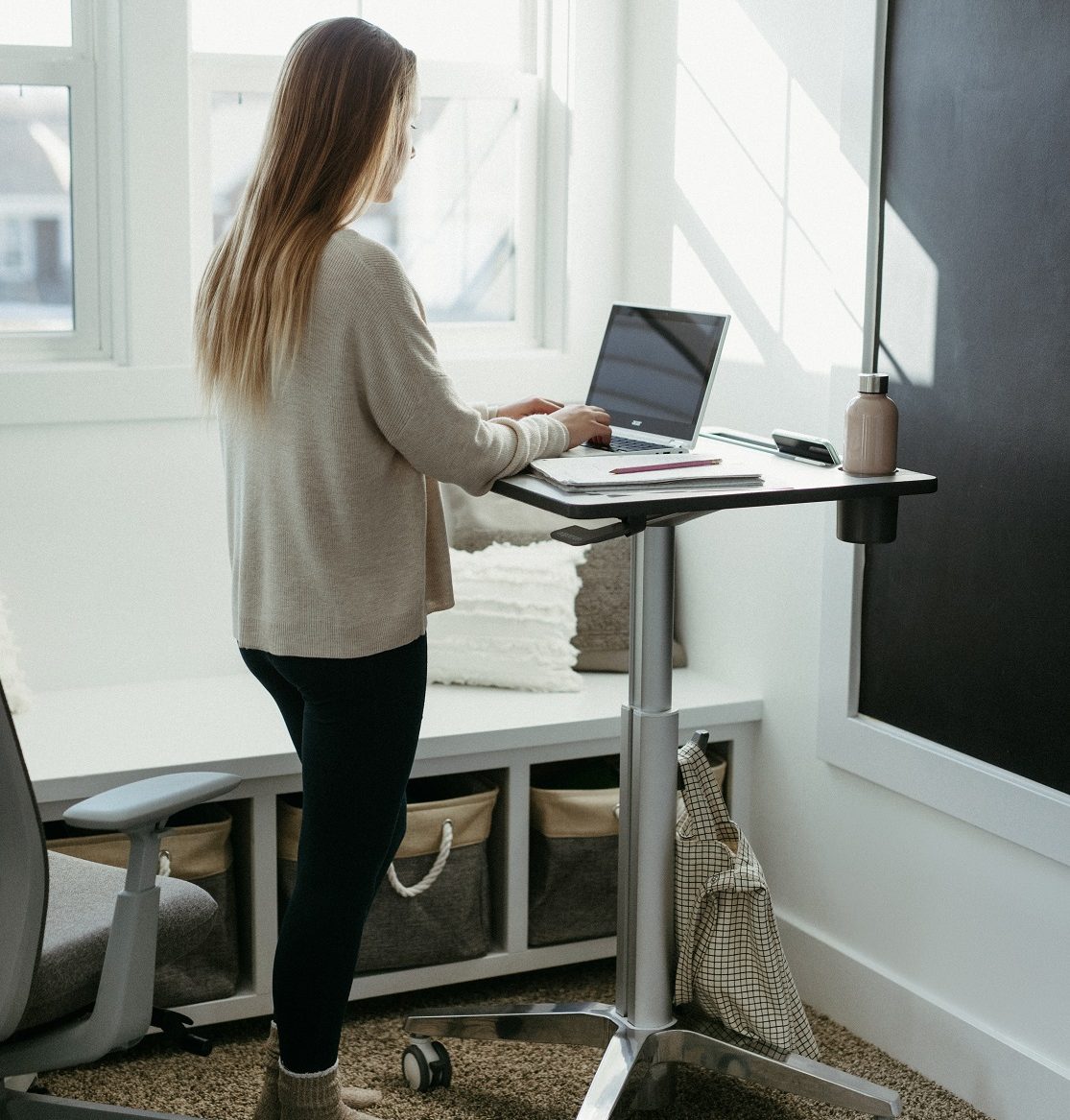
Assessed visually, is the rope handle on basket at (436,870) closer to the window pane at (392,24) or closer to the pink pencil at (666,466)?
the pink pencil at (666,466)

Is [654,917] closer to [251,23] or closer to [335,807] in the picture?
[335,807]

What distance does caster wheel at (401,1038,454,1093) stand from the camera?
2385 mm

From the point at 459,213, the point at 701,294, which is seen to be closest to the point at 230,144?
the point at 459,213

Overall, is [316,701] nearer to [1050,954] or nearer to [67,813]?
[67,813]

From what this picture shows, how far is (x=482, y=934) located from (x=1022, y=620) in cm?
115

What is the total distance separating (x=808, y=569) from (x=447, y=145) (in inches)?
49.6

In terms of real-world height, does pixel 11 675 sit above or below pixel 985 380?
below

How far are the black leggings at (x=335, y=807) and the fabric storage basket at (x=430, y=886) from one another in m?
0.58

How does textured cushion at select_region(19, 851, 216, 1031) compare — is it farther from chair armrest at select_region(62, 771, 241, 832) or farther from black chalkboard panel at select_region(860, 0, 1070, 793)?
black chalkboard panel at select_region(860, 0, 1070, 793)

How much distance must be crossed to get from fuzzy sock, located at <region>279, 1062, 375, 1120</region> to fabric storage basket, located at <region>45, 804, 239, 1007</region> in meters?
0.47

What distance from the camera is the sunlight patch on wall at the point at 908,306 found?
233 cm

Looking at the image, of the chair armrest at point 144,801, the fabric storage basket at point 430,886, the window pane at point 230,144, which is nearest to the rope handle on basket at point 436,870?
the fabric storage basket at point 430,886

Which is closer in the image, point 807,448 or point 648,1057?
point 807,448

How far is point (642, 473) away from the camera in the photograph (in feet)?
6.28
